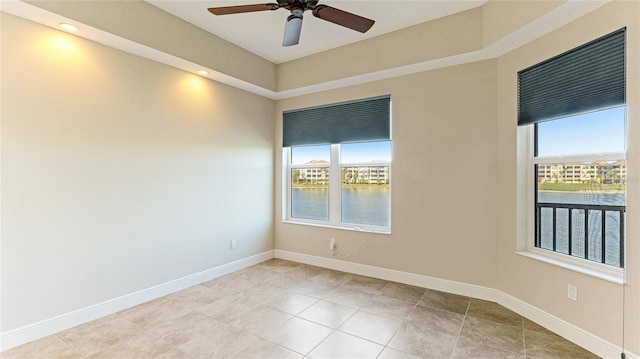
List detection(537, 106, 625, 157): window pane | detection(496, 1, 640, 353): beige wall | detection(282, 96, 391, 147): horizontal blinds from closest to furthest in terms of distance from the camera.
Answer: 1. detection(496, 1, 640, 353): beige wall
2. detection(537, 106, 625, 157): window pane
3. detection(282, 96, 391, 147): horizontal blinds

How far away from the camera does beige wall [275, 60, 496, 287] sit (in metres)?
2.99

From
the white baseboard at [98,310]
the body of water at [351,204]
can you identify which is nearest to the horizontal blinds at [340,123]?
the body of water at [351,204]

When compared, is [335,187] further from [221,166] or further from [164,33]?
[164,33]

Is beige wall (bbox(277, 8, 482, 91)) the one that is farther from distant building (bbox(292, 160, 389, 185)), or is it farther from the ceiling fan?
distant building (bbox(292, 160, 389, 185))

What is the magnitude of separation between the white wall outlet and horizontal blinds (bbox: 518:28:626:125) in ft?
4.59

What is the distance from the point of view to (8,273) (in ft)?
7.09

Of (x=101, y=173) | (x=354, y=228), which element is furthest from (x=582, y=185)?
(x=101, y=173)

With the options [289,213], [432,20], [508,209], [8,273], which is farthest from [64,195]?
[508,209]

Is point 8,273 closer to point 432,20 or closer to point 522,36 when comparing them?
point 432,20

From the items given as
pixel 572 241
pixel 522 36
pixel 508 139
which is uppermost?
pixel 522 36

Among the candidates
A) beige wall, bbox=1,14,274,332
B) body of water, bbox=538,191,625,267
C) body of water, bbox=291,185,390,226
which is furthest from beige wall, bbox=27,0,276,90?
body of water, bbox=538,191,625,267

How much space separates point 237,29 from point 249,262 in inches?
120

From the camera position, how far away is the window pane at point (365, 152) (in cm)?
379

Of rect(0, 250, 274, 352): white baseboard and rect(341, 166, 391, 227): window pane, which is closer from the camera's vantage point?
rect(0, 250, 274, 352): white baseboard
